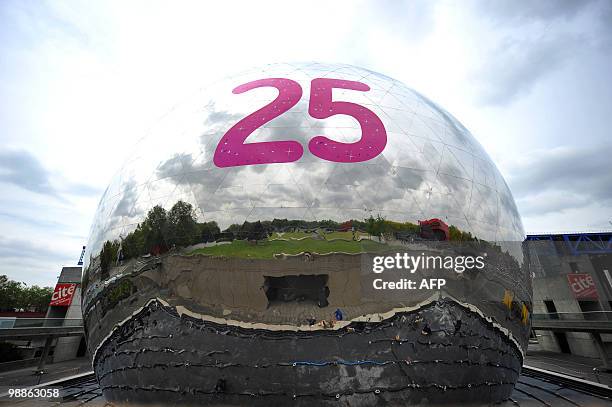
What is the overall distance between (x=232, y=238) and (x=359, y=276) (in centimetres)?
165

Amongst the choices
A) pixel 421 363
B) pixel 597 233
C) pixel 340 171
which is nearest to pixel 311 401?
pixel 421 363

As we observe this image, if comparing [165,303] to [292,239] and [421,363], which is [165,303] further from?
[421,363]

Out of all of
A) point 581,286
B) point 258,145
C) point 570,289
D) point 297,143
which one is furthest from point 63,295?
point 581,286

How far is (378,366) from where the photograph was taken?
4.37m

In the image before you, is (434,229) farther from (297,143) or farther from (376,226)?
(297,143)

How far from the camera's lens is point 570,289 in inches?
830

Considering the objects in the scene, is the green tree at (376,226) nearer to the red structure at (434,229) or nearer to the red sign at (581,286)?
the red structure at (434,229)

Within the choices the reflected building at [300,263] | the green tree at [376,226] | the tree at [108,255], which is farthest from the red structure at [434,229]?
the tree at [108,255]

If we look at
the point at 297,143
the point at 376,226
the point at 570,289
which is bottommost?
the point at 376,226

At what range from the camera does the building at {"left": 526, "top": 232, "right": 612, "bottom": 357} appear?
61.7 ft

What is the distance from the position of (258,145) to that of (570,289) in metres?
23.3

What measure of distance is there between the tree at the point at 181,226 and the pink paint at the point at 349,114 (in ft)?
6.10

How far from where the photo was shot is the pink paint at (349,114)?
16.2 ft

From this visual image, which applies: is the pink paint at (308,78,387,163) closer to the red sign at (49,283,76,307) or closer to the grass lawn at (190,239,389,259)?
the grass lawn at (190,239,389,259)
